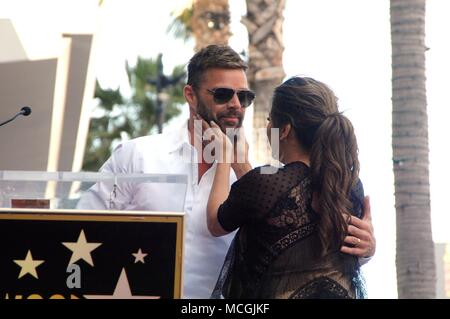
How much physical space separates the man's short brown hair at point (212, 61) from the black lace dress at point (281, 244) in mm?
891

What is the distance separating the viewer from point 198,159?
16.5 feet

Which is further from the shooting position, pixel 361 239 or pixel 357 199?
pixel 357 199

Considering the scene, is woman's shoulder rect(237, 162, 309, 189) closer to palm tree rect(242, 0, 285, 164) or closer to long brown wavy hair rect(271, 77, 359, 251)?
long brown wavy hair rect(271, 77, 359, 251)

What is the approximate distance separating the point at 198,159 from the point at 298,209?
0.96 meters

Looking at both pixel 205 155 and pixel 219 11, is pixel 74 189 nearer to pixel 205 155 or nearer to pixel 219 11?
pixel 205 155

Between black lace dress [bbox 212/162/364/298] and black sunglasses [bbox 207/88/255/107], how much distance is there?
0.67 meters

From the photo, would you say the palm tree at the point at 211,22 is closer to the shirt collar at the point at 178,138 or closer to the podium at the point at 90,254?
the shirt collar at the point at 178,138

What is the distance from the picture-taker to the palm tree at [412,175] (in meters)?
9.86

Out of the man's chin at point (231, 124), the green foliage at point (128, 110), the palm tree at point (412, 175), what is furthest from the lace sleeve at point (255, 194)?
the green foliage at point (128, 110)

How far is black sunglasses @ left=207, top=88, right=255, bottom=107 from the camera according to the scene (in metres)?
4.87

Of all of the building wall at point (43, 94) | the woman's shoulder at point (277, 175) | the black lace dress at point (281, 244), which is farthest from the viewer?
the building wall at point (43, 94)

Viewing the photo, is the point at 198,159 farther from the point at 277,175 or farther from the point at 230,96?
the point at 277,175

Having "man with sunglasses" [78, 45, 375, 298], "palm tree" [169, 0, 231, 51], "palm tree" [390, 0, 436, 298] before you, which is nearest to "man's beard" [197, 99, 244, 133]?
"man with sunglasses" [78, 45, 375, 298]

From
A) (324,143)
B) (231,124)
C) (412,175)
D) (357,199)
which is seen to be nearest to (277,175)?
(324,143)
